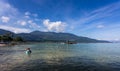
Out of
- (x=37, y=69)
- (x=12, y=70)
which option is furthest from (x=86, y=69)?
(x=12, y=70)

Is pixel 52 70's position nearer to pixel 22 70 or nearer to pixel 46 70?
pixel 46 70

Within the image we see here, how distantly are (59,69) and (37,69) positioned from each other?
16.3 feet

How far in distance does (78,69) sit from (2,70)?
16.7 meters

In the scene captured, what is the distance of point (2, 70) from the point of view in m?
32.4

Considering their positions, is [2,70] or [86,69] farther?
[86,69]

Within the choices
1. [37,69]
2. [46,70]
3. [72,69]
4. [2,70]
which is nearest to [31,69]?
[37,69]

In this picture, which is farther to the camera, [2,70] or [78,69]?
[78,69]

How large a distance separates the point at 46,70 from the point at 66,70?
4403 millimetres

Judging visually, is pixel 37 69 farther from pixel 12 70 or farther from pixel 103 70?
pixel 103 70

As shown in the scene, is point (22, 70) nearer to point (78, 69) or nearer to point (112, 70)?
point (78, 69)

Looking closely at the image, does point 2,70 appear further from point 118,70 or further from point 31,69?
point 118,70

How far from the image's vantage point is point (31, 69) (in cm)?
3403

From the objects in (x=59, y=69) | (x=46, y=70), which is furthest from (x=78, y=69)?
(x=46, y=70)

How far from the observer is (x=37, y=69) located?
112ft
